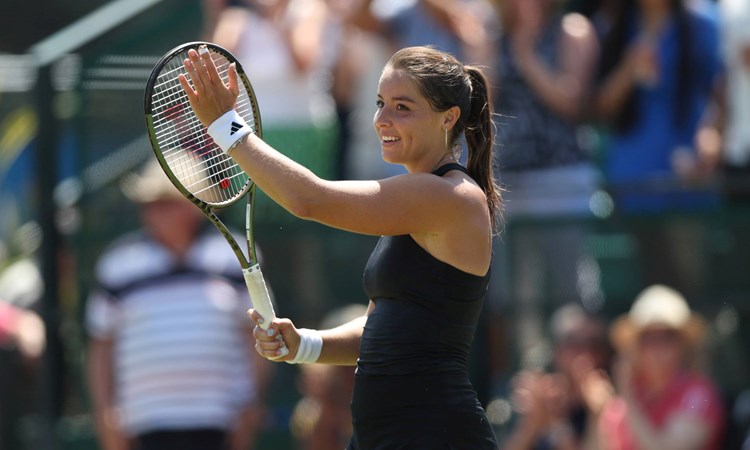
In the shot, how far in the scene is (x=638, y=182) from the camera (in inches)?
260

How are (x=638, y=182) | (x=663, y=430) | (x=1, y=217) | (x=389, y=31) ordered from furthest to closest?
(x=1, y=217)
(x=389, y=31)
(x=638, y=182)
(x=663, y=430)

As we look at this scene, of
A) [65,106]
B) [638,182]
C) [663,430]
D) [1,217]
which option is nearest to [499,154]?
[638,182]

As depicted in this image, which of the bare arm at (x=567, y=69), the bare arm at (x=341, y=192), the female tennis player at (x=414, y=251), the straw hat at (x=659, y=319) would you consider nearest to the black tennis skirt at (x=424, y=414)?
the female tennis player at (x=414, y=251)

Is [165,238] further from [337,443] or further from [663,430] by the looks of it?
[663,430]

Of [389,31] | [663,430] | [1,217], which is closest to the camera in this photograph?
[663,430]

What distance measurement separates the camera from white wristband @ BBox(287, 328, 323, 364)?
12.0ft

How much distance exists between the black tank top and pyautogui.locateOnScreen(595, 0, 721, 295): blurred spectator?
3.28m

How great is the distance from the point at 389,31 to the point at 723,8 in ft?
5.76

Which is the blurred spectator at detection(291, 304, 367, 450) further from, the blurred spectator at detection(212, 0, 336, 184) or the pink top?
the pink top

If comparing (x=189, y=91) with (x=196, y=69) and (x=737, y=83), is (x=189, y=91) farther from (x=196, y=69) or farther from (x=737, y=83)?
(x=737, y=83)

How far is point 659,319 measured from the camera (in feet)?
20.6

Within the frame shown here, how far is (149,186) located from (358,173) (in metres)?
→ 1.12

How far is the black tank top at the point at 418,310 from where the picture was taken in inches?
136

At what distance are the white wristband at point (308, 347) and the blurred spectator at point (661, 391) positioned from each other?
2859 millimetres
